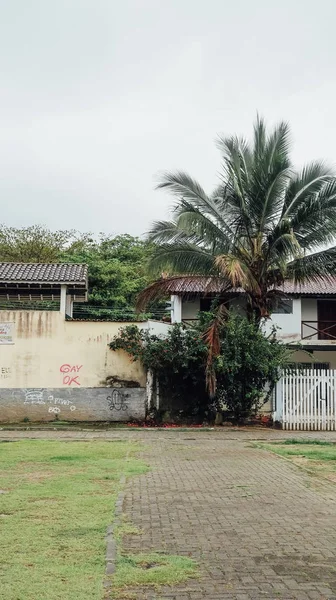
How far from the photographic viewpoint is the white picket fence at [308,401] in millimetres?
18016

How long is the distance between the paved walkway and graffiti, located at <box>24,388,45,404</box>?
7.95 metres

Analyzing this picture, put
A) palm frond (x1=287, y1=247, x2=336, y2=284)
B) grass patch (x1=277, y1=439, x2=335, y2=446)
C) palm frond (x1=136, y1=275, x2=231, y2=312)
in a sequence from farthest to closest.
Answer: palm frond (x1=136, y1=275, x2=231, y2=312) < palm frond (x1=287, y1=247, x2=336, y2=284) < grass patch (x1=277, y1=439, x2=335, y2=446)

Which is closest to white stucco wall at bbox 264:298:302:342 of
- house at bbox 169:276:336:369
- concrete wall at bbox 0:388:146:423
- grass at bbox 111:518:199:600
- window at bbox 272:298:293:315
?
house at bbox 169:276:336:369

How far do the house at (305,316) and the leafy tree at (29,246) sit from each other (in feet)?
41.6

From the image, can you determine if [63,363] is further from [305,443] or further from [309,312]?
[309,312]

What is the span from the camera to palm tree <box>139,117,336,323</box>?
58.8ft

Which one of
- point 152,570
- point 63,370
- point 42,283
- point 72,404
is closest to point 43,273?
point 42,283

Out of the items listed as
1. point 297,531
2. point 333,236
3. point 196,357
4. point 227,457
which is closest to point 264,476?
point 227,457

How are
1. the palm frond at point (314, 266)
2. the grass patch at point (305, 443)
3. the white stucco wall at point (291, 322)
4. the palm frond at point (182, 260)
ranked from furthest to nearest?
the white stucco wall at point (291, 322) → the palm frond at point (182, 260) → the palm frond at point (314, 266) → the grass patch at point (305, 443)

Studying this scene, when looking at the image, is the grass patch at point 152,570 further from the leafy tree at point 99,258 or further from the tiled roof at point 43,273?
the leafy tree at point 99,258

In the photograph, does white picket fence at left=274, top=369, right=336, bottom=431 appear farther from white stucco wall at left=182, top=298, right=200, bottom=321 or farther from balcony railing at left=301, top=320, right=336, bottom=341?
white stucco wall at left=182, top=298, right=200, bottom=321

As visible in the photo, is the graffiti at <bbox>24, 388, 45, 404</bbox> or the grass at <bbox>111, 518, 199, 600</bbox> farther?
the graffiti at <bbox>24, 388, 45, 404</bbox>

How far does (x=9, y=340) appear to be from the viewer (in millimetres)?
19328

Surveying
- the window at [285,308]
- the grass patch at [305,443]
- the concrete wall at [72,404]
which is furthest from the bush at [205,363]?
the window at [285,308]
